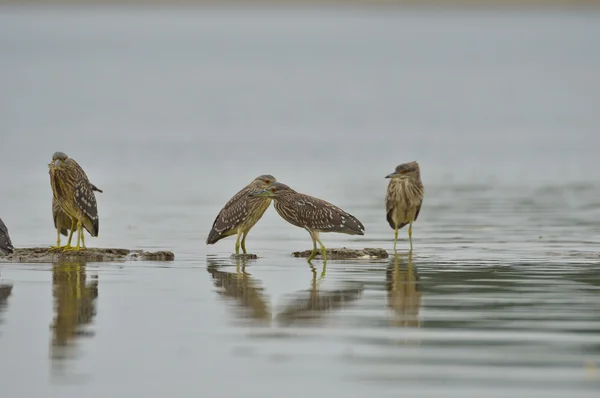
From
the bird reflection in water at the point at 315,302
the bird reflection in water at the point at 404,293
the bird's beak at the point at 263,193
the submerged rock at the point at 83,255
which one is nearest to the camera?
the bird reflection in water at the point at 404,293

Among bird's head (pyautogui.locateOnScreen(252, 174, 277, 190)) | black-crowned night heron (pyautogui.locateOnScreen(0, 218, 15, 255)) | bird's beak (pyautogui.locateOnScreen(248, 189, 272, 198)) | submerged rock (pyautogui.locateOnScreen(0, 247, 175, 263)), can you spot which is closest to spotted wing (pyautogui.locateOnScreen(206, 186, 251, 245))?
bird's head (pyautogui.locateOnScreen(252, 174, 277, 190))

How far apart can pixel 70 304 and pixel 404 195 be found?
7229mm

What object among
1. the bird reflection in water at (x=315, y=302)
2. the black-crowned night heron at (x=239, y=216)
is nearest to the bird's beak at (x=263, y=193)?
the black-crowned night heron at (x=239, y=216)

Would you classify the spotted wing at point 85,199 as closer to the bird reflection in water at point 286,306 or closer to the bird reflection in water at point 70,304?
the bird reflection in water at point 70,304

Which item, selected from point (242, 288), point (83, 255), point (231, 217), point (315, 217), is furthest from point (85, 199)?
point (242, 288)

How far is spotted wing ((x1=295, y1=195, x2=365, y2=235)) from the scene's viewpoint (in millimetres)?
18141

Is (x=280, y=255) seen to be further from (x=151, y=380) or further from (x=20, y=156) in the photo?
(x=20, y=156)

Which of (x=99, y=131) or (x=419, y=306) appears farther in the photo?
(x=99, y=131)

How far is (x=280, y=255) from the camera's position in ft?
62.2

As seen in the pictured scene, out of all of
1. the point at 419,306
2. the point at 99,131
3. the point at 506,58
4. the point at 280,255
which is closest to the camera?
the point at 419,306

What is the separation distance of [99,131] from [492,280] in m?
35.1

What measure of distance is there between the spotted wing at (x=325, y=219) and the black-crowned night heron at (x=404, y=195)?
2147 mm

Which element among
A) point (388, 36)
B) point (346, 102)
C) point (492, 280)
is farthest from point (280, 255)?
point (388, 36)

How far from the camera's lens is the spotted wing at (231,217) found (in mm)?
18938
